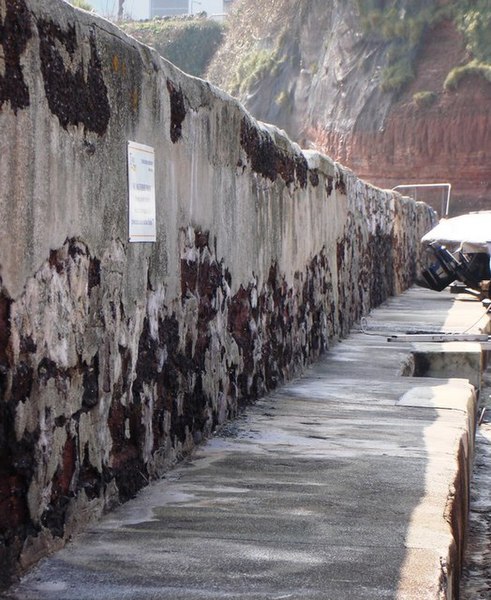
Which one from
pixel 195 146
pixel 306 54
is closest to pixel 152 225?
pixel 195 146

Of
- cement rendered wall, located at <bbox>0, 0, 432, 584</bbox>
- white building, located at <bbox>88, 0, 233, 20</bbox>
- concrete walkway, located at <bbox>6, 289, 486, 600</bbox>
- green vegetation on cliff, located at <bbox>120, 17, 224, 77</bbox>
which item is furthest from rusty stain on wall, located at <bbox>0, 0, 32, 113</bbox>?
white building, located at <bbox>88, 0, 233, 20</bbox>

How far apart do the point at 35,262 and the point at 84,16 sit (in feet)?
2.55

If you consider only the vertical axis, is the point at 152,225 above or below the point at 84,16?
below

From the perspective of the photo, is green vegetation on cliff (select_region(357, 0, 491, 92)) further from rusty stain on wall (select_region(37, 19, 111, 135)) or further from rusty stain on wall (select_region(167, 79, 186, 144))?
rusty stain on wall (select_region(37, 19, 111, 135))

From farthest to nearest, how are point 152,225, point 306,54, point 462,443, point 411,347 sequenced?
point 306,54, point 411,347, point 462,443, point 152,225

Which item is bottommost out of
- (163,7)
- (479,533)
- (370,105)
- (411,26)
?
(479,533)

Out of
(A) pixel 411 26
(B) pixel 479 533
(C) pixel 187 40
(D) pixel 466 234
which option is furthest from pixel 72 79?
(C) pixel 187 40

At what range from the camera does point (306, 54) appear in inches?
1496

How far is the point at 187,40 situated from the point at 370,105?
Answer: 17.1m

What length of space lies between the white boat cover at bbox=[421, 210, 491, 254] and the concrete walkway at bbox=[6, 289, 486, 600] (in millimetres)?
11727

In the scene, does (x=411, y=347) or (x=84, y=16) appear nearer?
(x=84, y=16)

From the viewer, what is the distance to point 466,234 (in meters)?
17.9

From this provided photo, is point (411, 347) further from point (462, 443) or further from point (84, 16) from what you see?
point (84, 16)

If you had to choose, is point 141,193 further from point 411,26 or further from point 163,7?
point 163,7
